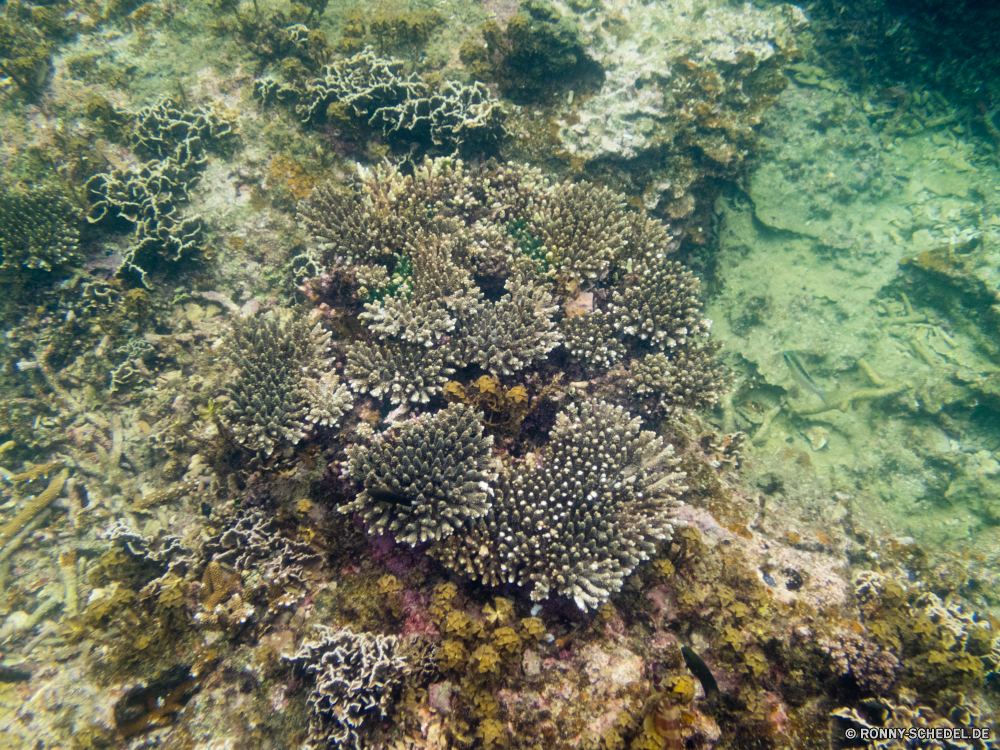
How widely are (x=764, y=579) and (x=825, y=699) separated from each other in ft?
3.29

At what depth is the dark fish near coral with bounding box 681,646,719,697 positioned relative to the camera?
148 inches

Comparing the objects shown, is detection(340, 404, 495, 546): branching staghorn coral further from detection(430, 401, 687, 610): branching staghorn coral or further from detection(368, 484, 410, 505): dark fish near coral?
detection(430, 401, 687, 610): branching staghorn coral

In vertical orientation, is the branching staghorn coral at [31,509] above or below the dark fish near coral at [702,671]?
below

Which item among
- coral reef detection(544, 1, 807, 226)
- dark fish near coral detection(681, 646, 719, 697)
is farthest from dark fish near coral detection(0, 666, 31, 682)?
coral reef detection(544, 1, 807, 226)

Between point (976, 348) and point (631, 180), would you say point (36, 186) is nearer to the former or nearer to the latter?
point (631, 180)

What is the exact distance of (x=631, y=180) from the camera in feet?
25.6

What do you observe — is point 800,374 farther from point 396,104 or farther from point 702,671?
point 396,104

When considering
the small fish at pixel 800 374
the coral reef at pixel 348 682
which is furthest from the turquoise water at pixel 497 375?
the small fish at pixel 800 374

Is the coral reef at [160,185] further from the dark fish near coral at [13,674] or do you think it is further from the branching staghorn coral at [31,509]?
the dark fish near coral at [13,674]

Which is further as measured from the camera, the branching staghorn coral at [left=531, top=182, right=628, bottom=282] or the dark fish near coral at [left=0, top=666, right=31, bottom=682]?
the branching staghorn coral at [left=531, top=182, right=628, bottom=282]

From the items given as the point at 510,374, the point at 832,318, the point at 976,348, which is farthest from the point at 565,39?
the point at 976,348

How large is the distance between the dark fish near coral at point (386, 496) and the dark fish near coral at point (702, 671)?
288 centimetres

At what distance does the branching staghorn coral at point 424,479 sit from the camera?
13.8 ft

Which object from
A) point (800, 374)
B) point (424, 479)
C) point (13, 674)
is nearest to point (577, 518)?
point (424, 479)
